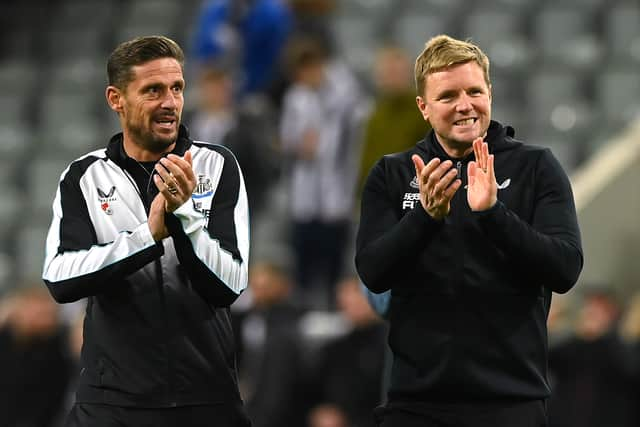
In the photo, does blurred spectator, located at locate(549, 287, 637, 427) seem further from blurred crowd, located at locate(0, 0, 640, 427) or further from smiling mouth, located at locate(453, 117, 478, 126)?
smiling mouth, located at locate(453, 117, 478, 126)

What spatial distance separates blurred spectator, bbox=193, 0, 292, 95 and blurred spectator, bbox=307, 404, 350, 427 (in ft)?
7.53

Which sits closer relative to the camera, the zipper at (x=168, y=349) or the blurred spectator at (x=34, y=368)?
the zipper at (x=168, y=349)

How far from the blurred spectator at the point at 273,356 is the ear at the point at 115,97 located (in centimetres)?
472

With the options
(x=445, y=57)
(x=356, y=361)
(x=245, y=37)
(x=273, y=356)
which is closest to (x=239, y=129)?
(x=245, y=37)

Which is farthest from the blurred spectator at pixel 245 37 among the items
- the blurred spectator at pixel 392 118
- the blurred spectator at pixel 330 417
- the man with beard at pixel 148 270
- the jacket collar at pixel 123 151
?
the man with beard at pixel 148 270

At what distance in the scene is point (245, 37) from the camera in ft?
32.9

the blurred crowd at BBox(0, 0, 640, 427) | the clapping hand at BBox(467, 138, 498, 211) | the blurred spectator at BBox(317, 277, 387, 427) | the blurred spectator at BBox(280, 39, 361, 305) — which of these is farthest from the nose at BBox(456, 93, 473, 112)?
the blurred spectator at BBox(280, 39, 361, 305)

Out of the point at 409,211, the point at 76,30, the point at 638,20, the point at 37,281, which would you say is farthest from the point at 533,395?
the point at 76,30

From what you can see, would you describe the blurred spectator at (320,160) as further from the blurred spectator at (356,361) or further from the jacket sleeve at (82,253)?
the jacket sleeve at (82,253)

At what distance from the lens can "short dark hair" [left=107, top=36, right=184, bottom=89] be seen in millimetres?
4590

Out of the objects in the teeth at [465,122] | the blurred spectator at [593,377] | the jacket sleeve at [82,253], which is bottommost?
the blurred spectator at [593,377]

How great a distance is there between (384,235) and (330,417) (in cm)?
482

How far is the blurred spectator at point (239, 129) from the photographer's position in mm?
8953

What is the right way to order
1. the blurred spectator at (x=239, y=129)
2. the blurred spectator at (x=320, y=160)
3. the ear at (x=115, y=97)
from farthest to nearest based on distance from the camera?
the blurred spectator at (x=320, y=160) < the blurred spectator at (x=239, y=129) < the ear at (x=115, y=97)
